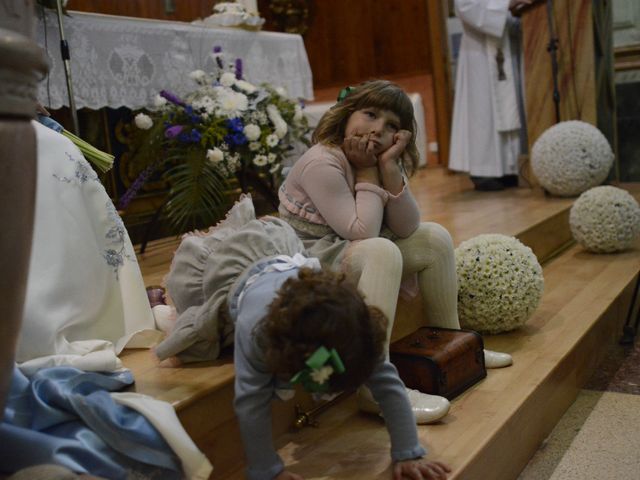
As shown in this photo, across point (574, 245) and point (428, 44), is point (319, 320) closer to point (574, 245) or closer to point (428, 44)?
point (574, 245)

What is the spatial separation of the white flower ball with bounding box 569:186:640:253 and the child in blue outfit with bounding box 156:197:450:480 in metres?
2.07

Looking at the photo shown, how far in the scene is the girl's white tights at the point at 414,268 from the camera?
76.1 inches

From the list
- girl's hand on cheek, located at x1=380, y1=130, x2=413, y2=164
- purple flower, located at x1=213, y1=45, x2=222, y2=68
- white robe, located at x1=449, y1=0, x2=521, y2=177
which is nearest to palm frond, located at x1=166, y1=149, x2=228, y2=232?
purple flower, located at x1=213, y1=45, x2=222, y2=68

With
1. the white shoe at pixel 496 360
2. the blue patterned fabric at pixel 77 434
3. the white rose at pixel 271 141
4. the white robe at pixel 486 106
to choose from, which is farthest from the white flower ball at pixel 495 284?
the white robe at pixel 486 106

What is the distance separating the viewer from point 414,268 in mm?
2242

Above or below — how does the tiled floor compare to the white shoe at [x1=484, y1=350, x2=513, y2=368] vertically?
below

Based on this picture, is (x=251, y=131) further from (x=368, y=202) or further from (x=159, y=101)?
(x=368, y=202)

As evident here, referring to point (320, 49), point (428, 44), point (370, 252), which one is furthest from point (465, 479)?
point (320, 49)

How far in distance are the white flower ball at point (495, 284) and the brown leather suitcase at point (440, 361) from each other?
13.7 inches

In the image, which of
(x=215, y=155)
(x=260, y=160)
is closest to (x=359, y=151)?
(x=215, y=155)

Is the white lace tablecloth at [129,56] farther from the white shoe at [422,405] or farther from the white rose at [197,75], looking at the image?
the white shoe at [422,405]

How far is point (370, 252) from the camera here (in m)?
1.96

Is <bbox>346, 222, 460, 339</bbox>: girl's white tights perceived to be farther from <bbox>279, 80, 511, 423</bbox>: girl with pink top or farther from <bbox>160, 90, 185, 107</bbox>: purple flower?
<bbox>160, 90, 185, 107</bbox>: purple flower

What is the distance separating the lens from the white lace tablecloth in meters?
3.08
